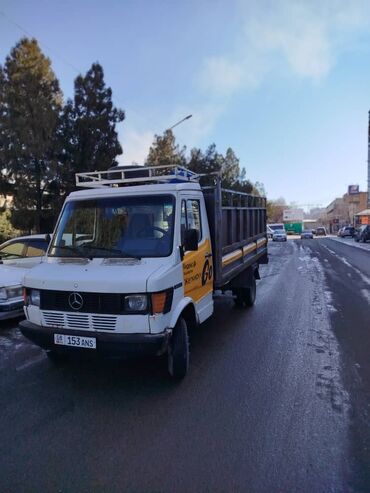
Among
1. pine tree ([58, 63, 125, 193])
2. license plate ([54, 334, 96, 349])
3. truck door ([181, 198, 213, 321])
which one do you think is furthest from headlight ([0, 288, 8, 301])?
pine tree ([58, 63, 125, 193])

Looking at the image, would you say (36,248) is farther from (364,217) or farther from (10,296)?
(364,217)

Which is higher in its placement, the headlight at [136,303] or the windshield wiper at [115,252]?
the windshield wiper at [115,252]

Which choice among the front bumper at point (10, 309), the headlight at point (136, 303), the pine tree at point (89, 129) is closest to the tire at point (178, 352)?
the headlight at point (136, 303)

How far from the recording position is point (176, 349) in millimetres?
4367

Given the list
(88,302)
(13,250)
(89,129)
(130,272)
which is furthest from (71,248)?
(89,129)

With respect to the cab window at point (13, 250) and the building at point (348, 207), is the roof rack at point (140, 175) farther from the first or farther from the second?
the building at point (348, 207)

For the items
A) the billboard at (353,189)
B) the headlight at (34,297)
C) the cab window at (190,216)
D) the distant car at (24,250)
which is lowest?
the headlight at (34,297)

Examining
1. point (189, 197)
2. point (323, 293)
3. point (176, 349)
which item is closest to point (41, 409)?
point (176, 349)

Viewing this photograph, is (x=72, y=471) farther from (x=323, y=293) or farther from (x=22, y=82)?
(x=22, y=82)

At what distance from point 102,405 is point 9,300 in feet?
12.0

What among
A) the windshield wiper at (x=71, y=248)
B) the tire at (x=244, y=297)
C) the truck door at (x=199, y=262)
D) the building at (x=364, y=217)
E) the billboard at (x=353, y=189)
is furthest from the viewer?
the billboard at (x=353, y=189)

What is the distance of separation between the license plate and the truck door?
1.22 metres

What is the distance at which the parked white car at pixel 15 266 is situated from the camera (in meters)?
6.75

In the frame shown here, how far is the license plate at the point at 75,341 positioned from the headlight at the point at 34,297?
1.60ft
